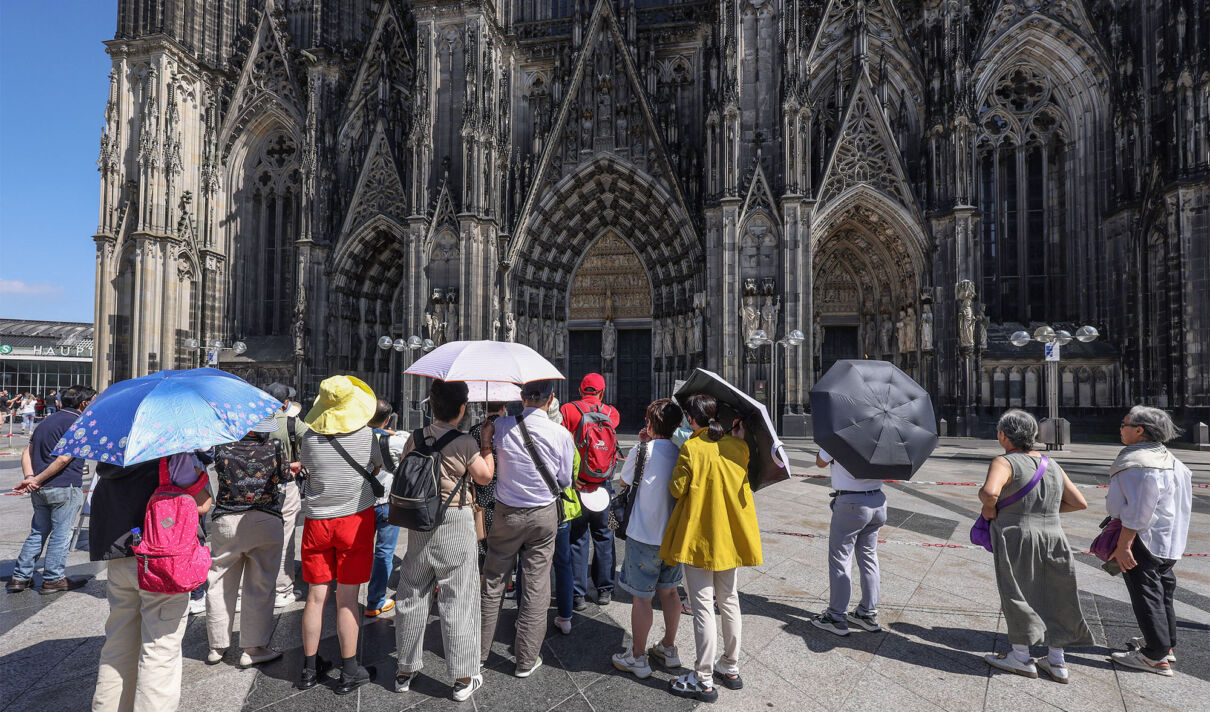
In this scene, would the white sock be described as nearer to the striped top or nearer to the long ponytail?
the long ponytail

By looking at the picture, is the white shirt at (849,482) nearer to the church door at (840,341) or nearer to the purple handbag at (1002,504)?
the purple handbag at (1002,504)

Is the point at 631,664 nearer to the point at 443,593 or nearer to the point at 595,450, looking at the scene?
the point at 443,593

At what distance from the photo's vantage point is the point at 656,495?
11.7 feet

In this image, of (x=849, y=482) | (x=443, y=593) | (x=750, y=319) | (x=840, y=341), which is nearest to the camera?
(x=443, y=593)

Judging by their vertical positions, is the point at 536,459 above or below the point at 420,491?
above

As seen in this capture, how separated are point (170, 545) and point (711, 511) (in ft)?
9.01

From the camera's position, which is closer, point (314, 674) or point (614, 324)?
point (314, 674)

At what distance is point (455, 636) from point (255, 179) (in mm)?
26229

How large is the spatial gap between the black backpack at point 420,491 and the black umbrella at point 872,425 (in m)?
2.35

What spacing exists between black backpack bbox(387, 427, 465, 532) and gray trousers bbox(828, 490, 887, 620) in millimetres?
2714

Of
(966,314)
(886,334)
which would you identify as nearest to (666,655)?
(966,314)

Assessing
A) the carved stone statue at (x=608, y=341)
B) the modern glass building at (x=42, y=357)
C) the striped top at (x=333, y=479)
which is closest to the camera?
the striped top at (x=333, y=479)

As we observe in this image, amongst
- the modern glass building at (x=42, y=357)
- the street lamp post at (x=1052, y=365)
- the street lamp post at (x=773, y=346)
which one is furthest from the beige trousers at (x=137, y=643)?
the modern glass building at (x=42, y=357)

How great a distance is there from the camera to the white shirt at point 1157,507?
3.51 m
